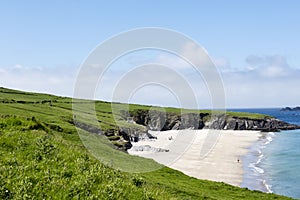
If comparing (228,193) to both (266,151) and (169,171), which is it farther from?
Result: (266,151)

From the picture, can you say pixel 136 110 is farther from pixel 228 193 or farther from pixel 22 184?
Result: pixel 22 184

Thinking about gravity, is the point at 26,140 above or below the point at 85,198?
above

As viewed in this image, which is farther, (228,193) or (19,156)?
(228,193)

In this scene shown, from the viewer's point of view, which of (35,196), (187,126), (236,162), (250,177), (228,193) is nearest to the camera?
(35,196)

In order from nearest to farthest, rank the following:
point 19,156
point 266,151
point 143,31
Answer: point 19,156
point 143,31
point 266,151

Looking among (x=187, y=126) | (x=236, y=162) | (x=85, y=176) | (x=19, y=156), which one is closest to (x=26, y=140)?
(x=19, y=156)

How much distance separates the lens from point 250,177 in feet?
225

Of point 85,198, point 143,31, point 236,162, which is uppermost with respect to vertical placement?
point 143,31

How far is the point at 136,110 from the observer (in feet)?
616

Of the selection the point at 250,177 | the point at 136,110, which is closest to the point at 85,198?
the point at 250,177

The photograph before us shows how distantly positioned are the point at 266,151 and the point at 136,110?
89939mm

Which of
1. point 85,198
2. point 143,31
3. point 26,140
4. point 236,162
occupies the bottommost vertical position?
point 236,162

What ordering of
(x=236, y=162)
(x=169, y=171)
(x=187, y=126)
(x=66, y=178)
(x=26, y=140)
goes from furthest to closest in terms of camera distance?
(x=187, y=126), (x=236, y=162), (x=169, y=171), (x=26, y=140), (x=66, y=178)

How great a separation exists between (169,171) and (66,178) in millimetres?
31992
